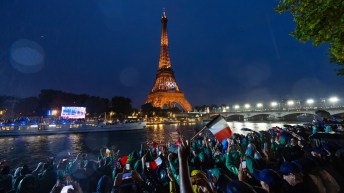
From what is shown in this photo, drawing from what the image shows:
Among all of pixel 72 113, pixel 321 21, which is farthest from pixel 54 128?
pixel 321 21

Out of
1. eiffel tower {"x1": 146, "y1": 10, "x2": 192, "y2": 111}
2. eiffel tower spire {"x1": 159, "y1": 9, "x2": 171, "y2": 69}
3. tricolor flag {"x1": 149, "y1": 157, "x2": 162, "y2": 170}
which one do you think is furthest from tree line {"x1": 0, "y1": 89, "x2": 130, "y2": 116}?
tricolor flag {"x1": 149, "y1": 157, "x2": 162, "y2": 170}

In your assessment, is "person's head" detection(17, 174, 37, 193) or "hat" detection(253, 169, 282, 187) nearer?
"hat" detection(253, 169, 282, 187)

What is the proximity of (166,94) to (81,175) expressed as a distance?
305 ft

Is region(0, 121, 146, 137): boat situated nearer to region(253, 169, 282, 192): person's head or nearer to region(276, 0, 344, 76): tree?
region(276, 0, 344, 76): tree

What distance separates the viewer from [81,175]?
5.96m

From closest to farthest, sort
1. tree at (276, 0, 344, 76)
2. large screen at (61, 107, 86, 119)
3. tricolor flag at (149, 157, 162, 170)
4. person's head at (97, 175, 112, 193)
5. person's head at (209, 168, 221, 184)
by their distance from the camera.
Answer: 1. person's head at (97, 175, 112, 193)
2. person's head at (209, 168, 221, 184)
3. tricolor flag at (149, 157, 162, 170)
4. tree at (276, 0, 344, 76)
5. large screen at (61, 107, 86, 119)

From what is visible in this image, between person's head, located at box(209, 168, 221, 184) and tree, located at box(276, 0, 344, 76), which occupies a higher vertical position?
tree, located at box(276, 0, 344, 76)

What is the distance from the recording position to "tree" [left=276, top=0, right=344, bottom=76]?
7.29 metres

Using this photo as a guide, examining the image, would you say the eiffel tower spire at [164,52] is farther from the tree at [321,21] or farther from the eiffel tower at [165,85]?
the tree at [321,21]

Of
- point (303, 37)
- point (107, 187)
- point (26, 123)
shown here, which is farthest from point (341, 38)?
point (26, 123)

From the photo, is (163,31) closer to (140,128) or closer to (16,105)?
(140,128)

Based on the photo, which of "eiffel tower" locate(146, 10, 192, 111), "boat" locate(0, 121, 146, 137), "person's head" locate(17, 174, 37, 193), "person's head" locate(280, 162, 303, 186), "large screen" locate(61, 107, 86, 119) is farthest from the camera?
"eiffel tower" locate(146, 10, 192, 111)

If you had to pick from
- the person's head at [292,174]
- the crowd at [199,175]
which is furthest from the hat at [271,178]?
the person's head at [292,174]

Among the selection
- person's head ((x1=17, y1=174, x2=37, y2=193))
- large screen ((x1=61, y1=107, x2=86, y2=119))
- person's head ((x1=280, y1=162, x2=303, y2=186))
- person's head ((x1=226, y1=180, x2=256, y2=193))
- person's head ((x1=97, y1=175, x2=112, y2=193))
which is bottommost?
person's head ((x1=17, y1=174, x2=37, y2=193))
